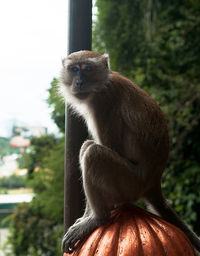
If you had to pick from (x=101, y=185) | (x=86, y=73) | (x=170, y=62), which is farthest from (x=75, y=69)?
(x=170, y=62)

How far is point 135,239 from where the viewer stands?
1470 mm

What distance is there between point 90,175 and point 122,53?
3731 millimetres

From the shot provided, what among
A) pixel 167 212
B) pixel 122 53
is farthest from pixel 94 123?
pixel 122 53

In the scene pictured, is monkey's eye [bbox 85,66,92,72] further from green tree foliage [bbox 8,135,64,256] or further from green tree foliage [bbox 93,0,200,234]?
green tree foliage [bbox 8,135,64,256]

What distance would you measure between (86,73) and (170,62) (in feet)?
9.46

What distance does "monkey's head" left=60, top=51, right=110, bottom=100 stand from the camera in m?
1.98

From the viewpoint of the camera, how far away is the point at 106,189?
1.72m

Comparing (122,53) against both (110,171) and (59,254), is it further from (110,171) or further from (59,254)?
(110,171)

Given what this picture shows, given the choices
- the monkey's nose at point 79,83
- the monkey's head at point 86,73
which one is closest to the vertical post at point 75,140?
the monkey's head at point 86,73

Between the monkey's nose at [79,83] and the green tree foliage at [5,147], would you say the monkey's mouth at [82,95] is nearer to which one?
the monkey's nose at [79,83]

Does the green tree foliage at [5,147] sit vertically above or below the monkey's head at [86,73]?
below

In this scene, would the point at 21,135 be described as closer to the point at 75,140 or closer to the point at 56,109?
the point at 56,109

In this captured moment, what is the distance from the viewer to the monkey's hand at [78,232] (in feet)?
5.40

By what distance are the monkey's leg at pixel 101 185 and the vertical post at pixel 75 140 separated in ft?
0.18
